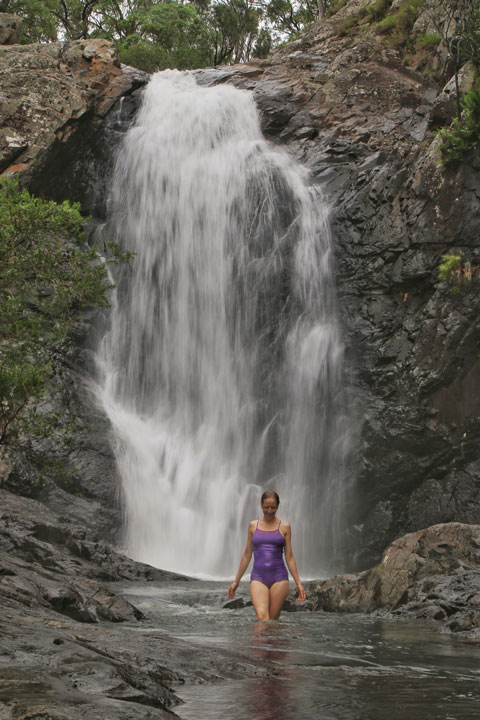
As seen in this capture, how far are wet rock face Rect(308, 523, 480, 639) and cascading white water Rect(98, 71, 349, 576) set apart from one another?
624 centimetres

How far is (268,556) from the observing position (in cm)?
773

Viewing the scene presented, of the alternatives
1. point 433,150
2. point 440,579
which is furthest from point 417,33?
point 440,579

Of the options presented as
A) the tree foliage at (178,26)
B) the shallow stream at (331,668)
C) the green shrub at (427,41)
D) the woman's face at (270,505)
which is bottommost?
the shallow stream at (331,668)

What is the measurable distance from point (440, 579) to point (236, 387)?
11013 millimetres

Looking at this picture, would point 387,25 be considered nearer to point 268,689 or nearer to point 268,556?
point 268,556

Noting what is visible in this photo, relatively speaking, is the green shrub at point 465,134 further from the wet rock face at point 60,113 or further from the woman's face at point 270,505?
the woman's face at point 270,505

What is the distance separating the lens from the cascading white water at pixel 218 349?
17766 millimetres

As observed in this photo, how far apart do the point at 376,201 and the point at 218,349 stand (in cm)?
639

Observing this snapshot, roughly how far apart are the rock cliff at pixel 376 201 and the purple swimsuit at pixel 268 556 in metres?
10.6

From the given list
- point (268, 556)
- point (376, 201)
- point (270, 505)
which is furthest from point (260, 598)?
point (376, 201)

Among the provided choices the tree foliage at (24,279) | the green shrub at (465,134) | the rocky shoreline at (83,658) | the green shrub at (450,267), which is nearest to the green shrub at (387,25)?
the green shrub at (465,134)

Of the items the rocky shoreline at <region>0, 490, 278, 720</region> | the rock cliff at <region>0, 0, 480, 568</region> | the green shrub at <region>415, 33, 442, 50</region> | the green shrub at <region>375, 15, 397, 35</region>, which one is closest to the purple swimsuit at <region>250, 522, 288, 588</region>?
the rocky shoreline at <region>0, 490, 278, 720</region>

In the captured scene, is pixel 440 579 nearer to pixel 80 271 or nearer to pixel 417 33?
pixel 80 271

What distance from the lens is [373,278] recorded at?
19.8 metres
